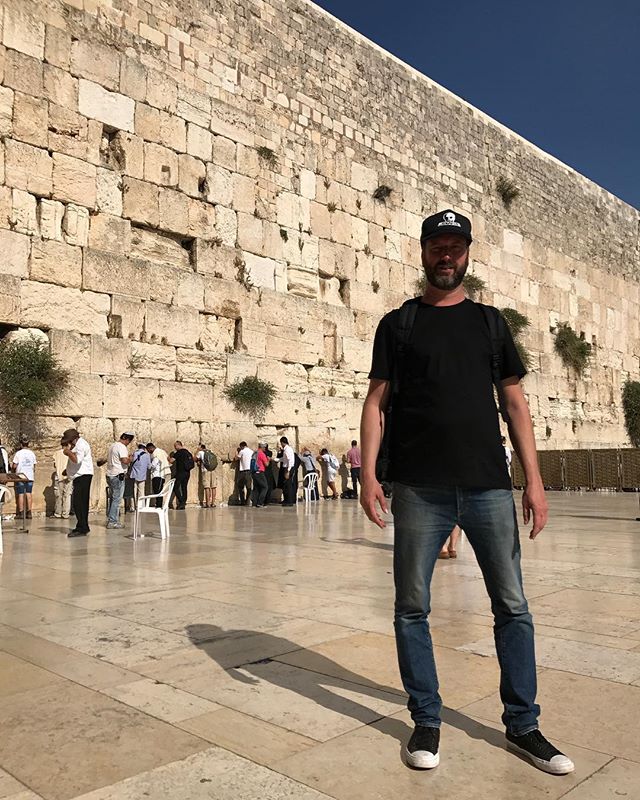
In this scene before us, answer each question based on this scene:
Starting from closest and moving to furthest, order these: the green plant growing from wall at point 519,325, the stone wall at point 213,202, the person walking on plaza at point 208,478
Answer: the stone wall at point 213,202, the person walking on plaza at point 208,478, the green plant growing from wall at point 519,325

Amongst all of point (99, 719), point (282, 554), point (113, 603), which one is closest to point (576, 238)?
point (282, 554)

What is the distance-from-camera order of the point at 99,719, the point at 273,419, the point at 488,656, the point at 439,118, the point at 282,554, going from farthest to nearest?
1. the point at 439,118
2. the point at 273,419
3. the point at 282,554
4. the point at 488,656
5. the point at 99,719

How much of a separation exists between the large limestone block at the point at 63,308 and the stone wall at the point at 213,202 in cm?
3

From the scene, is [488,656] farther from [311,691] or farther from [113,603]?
[113,603]

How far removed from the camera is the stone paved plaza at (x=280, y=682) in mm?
2230

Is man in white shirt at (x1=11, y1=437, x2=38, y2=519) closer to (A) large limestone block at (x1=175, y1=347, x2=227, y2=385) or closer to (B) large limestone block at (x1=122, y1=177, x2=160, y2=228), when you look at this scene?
(A) large limestone block at (x1=175, y1=347, x2=227, y2=385)

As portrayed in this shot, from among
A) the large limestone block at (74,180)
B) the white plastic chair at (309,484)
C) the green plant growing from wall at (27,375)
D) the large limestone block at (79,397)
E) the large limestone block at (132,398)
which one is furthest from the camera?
the white plastic chair at (309,484)

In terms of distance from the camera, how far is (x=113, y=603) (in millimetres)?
4734

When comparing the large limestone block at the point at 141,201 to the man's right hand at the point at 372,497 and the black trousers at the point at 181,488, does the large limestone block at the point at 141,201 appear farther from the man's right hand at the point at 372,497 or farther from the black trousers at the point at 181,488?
the man's right hand at the point at 372,497

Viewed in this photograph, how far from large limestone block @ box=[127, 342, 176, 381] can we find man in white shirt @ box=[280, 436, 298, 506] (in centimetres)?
234

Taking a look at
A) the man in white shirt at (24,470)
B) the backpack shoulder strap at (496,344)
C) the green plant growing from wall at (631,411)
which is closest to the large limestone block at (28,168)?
the man in white shirt at (24,470)

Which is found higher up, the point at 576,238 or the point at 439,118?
the point at 439,118

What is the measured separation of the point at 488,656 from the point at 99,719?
172 centimetres

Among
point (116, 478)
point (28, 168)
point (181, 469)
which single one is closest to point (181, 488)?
point (181, 469)
